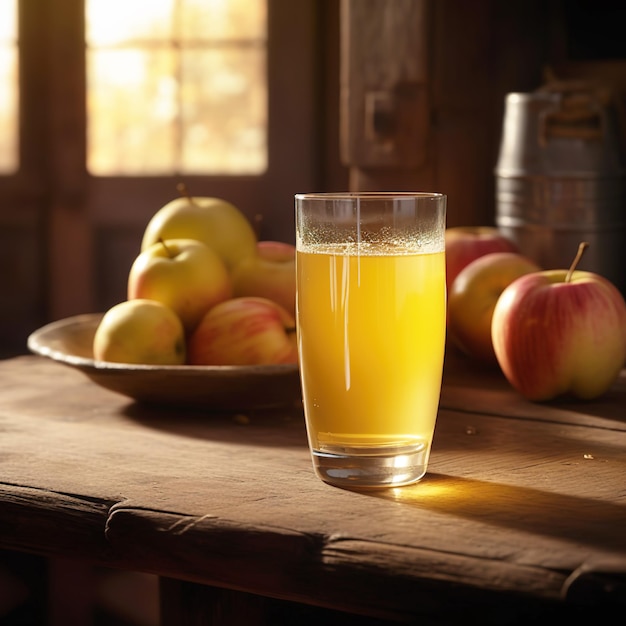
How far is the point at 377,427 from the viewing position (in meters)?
0.77

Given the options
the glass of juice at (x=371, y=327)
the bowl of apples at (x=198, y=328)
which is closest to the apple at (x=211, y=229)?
the bowl of apples at (x=198, y=328)

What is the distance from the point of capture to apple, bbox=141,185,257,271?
1.19 m

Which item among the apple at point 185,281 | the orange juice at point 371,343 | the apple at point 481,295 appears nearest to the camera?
the orange juice at point 371,343

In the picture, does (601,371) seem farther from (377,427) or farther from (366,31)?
(366,31)

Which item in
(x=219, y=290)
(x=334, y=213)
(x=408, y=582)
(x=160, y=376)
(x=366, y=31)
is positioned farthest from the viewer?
(x=366, y=31)

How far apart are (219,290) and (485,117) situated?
3.48 feet

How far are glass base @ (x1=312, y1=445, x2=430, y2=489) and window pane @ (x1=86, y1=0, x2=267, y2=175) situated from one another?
2032mm

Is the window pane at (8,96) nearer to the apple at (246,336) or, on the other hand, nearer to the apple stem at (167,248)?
the apple stem at (167,248)

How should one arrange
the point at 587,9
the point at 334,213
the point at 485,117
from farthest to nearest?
the point at 587,9 → the point at 485,117 → the point at 334,213

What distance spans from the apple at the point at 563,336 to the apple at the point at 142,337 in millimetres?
337

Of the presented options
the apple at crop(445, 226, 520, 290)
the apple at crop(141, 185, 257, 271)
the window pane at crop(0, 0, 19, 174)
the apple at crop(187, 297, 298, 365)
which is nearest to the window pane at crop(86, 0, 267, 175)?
the window pane at crop(0, 0, 19, 174)

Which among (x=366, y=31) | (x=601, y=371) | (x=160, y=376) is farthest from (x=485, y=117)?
(x=160, y=376)

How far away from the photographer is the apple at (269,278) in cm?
115

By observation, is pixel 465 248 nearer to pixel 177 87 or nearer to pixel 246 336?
pixel 246 336
